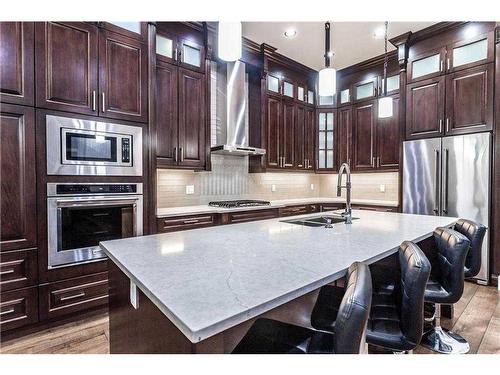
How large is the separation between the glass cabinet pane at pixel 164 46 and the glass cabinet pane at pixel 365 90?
3088 millimetres

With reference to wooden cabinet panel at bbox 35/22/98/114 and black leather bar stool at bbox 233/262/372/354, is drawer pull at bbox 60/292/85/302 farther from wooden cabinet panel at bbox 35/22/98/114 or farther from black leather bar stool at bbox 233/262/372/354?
black leather bar stool at bbox 233/262/372/354

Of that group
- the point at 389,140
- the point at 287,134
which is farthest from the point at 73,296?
the point at 389,140

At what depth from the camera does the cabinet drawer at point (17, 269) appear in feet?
6.59

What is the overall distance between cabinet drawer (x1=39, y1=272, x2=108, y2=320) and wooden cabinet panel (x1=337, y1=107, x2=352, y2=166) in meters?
3.99

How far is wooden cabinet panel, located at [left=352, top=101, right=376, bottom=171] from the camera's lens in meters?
4.40

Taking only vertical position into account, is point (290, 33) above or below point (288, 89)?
above

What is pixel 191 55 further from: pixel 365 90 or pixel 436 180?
pixel 436 180

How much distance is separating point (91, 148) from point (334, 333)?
7.81 feet

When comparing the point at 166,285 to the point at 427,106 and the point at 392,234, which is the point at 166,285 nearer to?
the point at 392,234

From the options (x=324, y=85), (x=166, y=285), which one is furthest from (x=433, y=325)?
(x=166, y=285)

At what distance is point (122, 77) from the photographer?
254 centimetres

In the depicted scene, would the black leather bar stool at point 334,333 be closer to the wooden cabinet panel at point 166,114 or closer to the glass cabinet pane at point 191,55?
the wooden cabinet panel at point 166,114

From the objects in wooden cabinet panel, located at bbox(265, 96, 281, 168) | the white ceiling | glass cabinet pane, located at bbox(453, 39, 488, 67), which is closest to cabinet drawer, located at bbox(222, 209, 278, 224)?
wooden cabinet panel, located at bbox(265, 96, 281, 168)
